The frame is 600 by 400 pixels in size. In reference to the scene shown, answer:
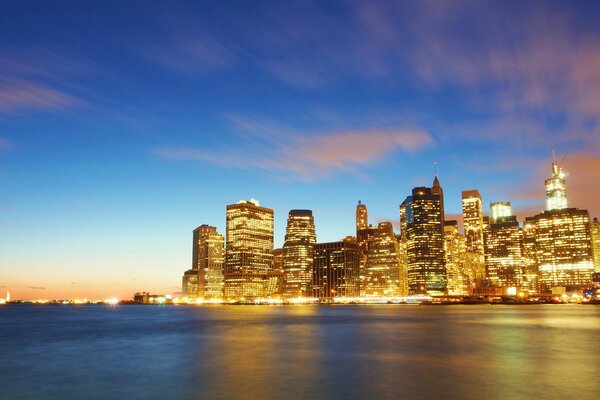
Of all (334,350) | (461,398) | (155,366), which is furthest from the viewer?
(334,350)

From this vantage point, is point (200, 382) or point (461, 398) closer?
point (461, 398)

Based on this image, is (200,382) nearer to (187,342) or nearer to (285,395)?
(285,395)

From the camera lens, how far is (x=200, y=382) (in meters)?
34.3

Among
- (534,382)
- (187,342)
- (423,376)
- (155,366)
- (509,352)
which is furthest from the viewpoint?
(187,342)

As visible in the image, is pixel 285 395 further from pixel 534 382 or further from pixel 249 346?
pixel 249 346

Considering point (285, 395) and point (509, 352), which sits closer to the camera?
point (285, 395)

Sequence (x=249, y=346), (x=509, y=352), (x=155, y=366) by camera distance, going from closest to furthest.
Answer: (x=155, y=366), (x=509, y=352), (x=249, y=346)

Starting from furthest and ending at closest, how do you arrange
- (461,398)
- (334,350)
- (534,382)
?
(334,350) → (534,382) → (461,398)

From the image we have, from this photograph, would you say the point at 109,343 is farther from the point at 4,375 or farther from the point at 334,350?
the point at 334,350

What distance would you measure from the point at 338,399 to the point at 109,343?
4777 cm

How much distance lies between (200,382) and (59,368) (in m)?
16.6

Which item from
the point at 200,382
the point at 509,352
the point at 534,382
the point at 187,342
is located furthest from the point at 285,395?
the point at 187,342

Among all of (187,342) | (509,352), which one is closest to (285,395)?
(509,352)

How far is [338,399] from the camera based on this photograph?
27766mm
